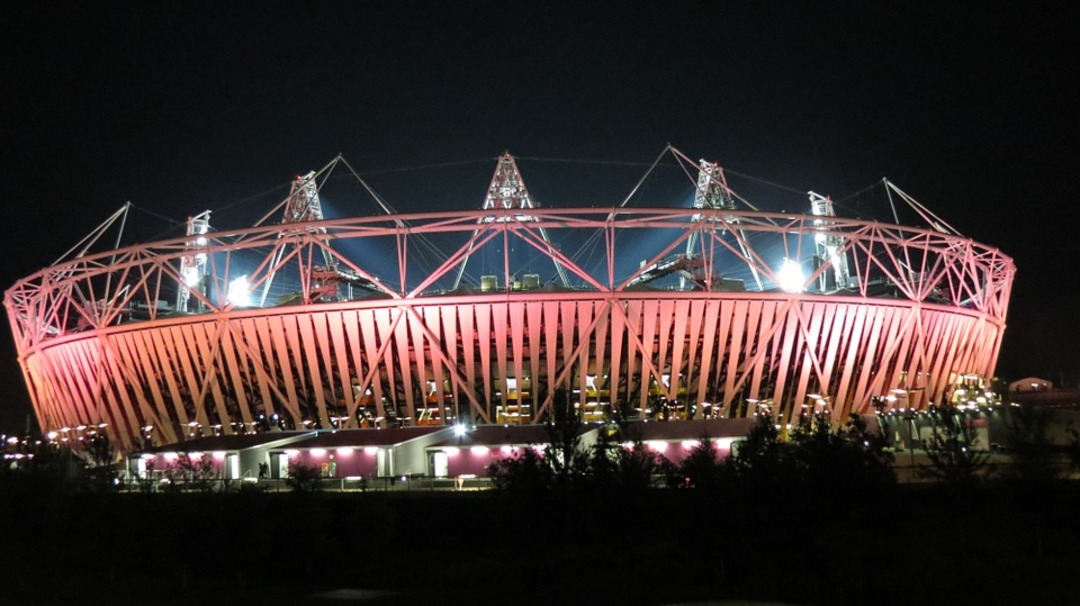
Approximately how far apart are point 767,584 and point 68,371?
49354mm

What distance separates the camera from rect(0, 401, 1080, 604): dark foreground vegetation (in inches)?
798

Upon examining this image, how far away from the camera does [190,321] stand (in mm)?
48812

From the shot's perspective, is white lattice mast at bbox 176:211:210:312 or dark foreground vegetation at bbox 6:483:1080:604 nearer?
dark foreground vegetation at bbox 6:483:1080:604

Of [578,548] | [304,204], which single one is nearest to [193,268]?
[304,204]

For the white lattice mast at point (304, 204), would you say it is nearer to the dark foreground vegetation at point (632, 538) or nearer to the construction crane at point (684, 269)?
the construction crane at point (684, 269)

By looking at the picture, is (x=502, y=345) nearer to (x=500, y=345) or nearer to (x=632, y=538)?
(x=500, y=345)

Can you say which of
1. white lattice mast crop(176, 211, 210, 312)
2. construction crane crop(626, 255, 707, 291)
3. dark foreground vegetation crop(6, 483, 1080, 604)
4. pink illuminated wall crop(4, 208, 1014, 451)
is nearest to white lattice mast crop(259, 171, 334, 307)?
white lattice mast crop(176, 211, 210, 312)

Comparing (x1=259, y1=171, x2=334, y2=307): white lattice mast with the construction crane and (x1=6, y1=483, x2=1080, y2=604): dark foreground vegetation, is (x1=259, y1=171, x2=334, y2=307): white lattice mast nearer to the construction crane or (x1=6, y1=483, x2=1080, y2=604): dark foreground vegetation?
the construction crane

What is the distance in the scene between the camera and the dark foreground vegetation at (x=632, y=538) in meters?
20.3

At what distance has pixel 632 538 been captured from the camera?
75.8ft

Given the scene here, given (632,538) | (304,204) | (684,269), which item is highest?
(304,204)

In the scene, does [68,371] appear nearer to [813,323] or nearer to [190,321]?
[190,321]

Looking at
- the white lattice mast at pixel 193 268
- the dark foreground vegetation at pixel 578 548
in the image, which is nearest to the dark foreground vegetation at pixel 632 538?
the dark foreground vegetation at pixel 578 548

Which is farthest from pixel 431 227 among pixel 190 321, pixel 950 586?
pixel 950 586
